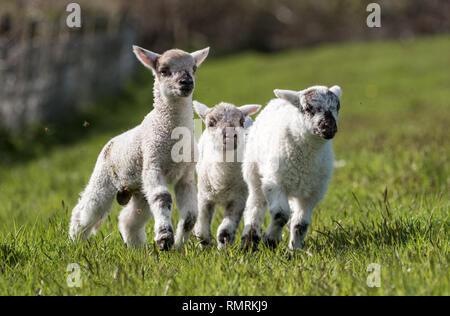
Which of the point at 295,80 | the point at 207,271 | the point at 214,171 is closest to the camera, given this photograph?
the point at 207,271

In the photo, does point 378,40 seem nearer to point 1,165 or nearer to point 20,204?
point 1,165

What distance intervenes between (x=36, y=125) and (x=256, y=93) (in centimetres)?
832

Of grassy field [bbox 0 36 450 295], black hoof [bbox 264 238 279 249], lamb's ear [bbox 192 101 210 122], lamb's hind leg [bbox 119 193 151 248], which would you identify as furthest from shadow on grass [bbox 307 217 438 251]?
lamb's hind leg [bbox 119 193 151 248]

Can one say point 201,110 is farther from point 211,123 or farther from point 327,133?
point 327,133

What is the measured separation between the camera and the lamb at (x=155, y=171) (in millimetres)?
4727

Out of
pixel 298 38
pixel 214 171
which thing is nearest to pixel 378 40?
pixel 298 38

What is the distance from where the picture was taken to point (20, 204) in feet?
30.3

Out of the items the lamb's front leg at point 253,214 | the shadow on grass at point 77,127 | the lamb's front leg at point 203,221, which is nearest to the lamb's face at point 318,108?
the lamb's front leg at point 253,214

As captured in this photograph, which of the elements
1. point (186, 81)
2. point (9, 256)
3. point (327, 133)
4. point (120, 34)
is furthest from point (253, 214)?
point (120, 34)

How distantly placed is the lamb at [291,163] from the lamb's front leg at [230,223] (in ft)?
0.27

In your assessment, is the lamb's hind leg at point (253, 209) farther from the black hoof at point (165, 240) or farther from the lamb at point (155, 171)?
A: the black hoof at point (165, 240)

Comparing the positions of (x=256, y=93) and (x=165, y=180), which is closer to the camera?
(x=165, y=180)

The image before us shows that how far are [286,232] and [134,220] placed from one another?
137 centimetres

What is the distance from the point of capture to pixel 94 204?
526 centimetres
